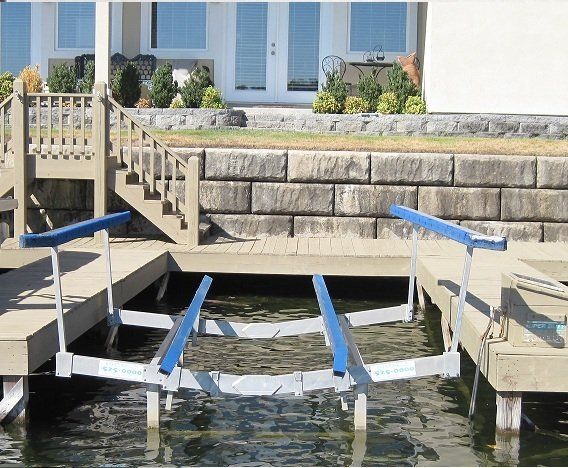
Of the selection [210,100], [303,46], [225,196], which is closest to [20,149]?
[225,196]

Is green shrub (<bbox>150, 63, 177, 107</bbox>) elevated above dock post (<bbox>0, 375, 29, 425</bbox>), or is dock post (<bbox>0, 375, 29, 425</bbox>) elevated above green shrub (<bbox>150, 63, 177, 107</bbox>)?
green shrub (<bbox>150, 63, 177, 107</bbox>)

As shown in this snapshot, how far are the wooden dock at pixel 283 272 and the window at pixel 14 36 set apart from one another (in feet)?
31.9

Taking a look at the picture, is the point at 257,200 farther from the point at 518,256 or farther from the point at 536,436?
the point at 536,436

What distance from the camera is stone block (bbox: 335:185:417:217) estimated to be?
12.3 m

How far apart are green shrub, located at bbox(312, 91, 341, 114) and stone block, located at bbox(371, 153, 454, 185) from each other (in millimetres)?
4733

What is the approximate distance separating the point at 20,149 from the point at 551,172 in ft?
19.1

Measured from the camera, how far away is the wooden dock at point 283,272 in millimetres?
6113

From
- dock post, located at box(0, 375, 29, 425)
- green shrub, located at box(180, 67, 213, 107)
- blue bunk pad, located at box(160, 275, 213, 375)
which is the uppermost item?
green shrub, located at box(180, 67, 213, 107)

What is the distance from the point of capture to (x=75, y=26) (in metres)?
20.5

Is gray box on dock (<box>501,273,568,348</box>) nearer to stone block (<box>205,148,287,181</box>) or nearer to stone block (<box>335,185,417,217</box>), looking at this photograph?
stone block (<box>335,185,417,217</box>)

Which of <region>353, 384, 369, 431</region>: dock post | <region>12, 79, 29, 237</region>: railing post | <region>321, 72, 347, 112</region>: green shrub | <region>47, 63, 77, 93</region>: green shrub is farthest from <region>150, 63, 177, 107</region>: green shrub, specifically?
<region>353, 384, 369, 431</region>: dock post

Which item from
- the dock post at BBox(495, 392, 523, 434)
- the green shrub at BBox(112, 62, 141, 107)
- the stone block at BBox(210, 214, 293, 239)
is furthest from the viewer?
the green shrub at BBox(112, 62, 141, 107)

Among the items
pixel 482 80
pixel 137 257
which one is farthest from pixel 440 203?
pixel 482 80

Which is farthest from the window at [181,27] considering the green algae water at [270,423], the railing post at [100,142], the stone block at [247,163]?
the green algae water at [270,423]
